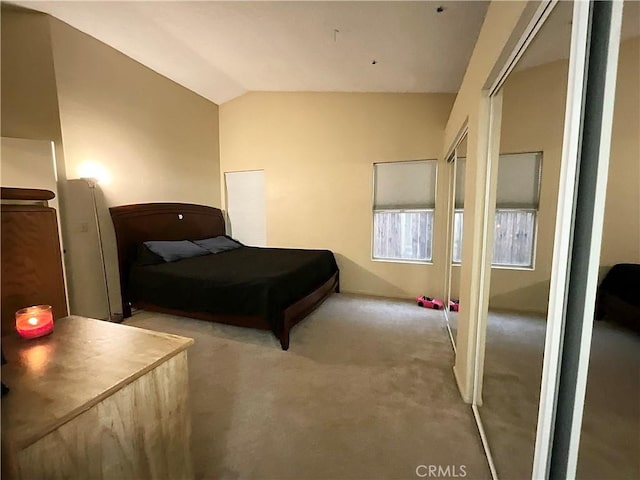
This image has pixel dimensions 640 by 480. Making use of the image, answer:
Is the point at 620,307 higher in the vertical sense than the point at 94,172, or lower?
lower

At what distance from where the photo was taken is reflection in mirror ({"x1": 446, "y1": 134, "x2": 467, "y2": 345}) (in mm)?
2920

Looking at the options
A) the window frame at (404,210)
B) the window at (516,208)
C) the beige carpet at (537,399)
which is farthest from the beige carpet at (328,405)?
the window frame at (404,210)

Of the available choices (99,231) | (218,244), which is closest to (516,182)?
→ (218,244)

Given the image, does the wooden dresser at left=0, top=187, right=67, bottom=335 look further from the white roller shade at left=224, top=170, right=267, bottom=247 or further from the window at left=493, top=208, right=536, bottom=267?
the white roller shade at left=224, top=170, right=267, bottom=247

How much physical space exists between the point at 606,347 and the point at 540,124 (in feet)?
3.34

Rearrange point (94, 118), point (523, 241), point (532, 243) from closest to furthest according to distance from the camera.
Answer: point (532, 243) < point (523, 241) < point (94, 118)

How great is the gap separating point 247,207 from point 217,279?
240cm

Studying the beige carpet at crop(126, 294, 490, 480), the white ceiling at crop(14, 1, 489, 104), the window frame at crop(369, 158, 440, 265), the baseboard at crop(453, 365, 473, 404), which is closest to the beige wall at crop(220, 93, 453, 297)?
the window frame at crop(369, 158, 440, 265)

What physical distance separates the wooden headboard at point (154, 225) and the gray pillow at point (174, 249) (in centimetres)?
21

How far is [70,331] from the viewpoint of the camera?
4.01ft

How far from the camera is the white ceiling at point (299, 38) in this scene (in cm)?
239

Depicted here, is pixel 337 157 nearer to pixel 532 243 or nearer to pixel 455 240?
pixel 455 240

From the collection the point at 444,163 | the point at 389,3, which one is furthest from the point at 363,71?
the point at 444,163

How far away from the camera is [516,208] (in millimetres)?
1729
